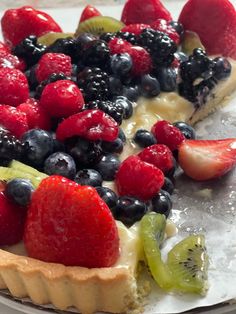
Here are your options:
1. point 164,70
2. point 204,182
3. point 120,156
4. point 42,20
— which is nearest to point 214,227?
point 204,182

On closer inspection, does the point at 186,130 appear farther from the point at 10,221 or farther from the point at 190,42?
the point at 10,221

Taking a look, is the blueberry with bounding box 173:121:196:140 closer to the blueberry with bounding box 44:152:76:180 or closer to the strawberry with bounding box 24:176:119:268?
the blueberry with bounding box 44:152:76:180

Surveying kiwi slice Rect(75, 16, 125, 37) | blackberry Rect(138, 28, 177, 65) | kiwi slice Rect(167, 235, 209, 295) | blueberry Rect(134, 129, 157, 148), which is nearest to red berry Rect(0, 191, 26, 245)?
kiwi slice Rect(167, 235, 209, 295)

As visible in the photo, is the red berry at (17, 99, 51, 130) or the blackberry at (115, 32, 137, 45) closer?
the red berry at (17, 99, 51, 130)

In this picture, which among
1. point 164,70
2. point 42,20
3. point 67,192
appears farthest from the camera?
point 42,20

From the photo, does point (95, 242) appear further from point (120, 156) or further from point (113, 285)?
point (120, 156)

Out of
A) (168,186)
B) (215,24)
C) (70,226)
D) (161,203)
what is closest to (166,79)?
(215,24)

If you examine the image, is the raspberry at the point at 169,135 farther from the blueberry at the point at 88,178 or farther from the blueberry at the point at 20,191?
the blueberry at the point at 20,191
